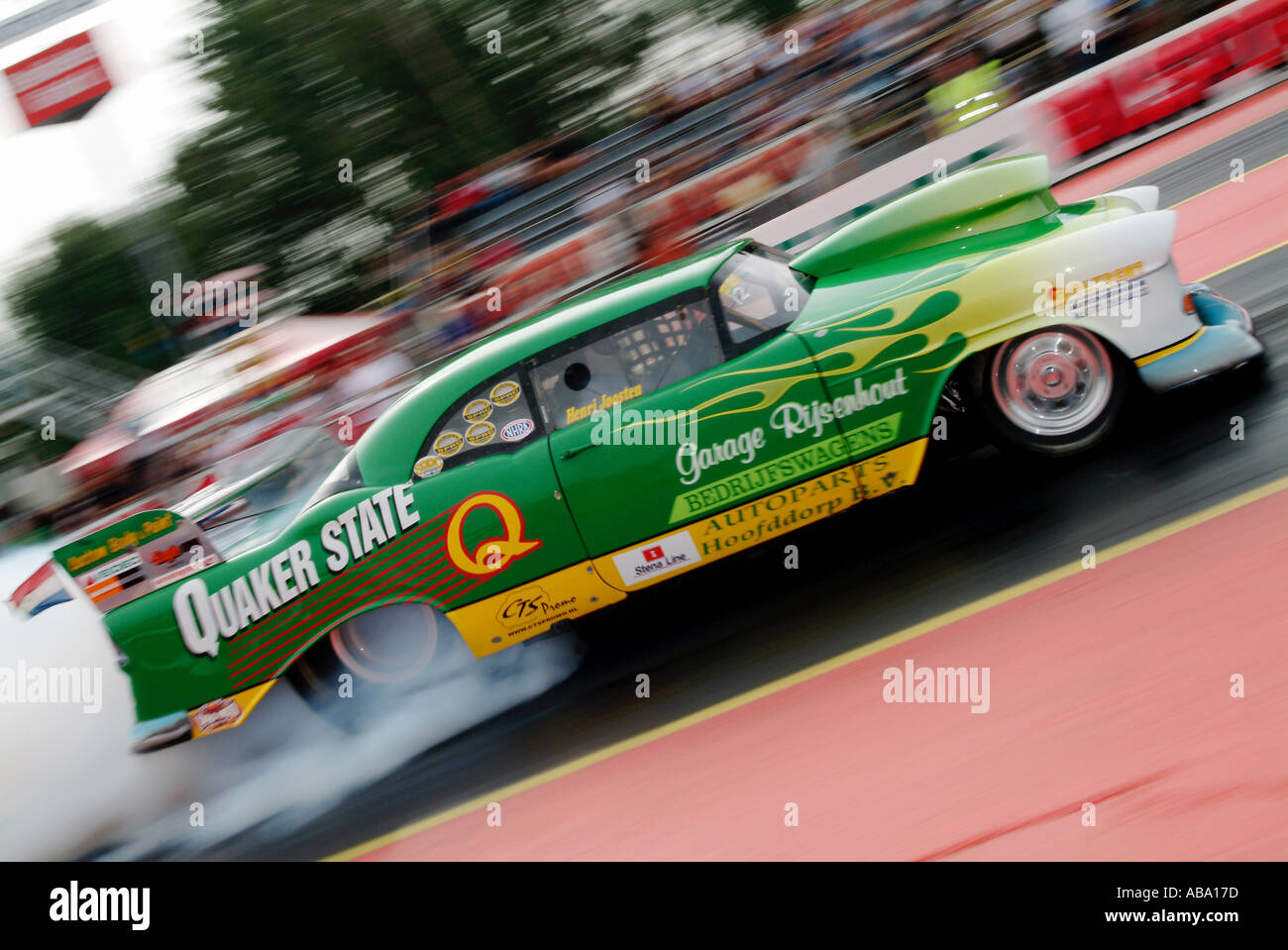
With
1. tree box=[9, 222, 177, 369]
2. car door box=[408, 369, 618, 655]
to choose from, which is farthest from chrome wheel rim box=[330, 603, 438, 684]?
tree box=[9, 222, 177, 369]

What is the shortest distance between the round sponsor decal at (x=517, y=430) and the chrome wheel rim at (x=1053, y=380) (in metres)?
2.08

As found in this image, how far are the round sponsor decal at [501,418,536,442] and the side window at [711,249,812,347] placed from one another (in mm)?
1005

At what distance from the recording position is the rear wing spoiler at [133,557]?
501 centimetres

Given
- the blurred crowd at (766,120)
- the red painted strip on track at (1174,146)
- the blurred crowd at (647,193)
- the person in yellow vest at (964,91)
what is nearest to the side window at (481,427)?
the blurred crowd at (647,193)

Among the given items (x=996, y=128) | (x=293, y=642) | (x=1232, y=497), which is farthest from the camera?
(x=996, y=128)

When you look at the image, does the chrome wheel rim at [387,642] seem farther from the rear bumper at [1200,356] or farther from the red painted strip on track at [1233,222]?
the red painted strip on track at [1233,222]

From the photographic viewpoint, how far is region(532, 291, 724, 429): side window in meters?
4.80

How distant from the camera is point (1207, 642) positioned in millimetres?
3855

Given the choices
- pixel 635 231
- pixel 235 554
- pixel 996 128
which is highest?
pixel 635 231

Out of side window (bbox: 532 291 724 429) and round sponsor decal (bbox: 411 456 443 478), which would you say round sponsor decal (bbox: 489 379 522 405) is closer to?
side window (bbox: 532 291 724 429)
